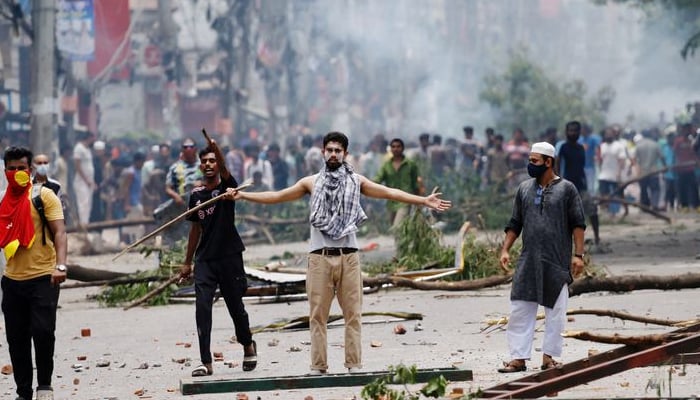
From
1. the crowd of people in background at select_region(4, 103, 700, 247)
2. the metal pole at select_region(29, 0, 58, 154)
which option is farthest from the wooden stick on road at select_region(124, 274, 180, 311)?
the metal pole at select_region(29, 0, 58, 154)

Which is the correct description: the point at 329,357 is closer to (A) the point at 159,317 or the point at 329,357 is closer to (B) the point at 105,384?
(B) the point at 105,384

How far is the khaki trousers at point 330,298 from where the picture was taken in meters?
9.31

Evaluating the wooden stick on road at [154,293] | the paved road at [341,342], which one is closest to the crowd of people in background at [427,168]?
the paved road at [341,342]

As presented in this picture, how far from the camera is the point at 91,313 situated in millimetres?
14531

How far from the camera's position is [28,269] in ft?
29.2

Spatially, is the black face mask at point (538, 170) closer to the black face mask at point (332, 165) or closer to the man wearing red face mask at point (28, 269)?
the black face mask at point (332, 165)

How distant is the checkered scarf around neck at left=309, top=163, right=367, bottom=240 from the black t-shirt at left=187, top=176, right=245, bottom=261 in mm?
895

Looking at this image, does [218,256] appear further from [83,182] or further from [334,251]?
[83,182]

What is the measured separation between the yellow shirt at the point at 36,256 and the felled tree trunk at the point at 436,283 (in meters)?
5.07

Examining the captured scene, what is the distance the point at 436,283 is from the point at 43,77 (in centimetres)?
1092

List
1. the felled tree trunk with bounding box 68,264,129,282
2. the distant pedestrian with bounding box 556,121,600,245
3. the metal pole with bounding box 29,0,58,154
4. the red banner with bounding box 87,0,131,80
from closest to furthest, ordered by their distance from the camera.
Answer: the felled tree trunk with bounding box 68,264,129,282, the distant pedestrian with bounding box 556,121,600,245, the metal pole with bounding box 29,0,58,154, the red banner with bounding box 87,0,131,80

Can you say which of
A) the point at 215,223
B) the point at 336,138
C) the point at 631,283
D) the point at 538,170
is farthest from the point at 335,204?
the point at 631,283

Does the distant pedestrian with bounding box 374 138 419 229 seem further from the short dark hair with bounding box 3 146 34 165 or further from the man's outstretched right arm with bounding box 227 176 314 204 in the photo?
the short dark hair with bounding box 3 146 34 165

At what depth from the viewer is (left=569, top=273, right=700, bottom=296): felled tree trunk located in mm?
12109
